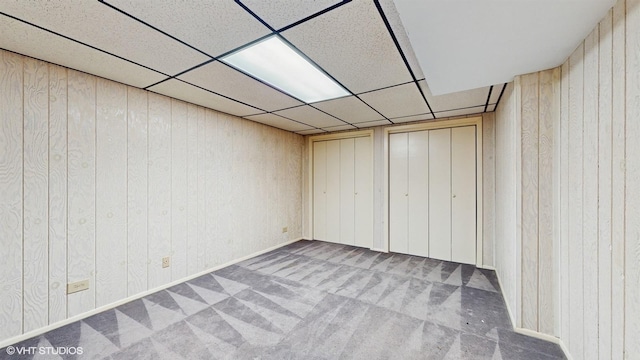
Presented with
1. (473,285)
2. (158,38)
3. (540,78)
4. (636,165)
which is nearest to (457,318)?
(473,285)

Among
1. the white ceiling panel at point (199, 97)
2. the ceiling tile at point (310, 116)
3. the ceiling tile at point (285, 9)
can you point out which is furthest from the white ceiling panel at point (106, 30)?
the ceiling tile at point (310, 116)

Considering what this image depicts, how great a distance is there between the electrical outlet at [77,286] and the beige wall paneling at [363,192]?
3797 mm

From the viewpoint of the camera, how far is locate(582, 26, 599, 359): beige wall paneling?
51.6 inches

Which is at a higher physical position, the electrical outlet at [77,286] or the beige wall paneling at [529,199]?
the beige wall paneling at [529,199]

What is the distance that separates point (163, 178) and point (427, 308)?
3.28 m

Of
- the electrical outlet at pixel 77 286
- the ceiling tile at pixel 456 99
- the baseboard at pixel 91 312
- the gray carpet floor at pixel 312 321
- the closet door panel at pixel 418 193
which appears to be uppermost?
the ceiling tile at pixel 456 99

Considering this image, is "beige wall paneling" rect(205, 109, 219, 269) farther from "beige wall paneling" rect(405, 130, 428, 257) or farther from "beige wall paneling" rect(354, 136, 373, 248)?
"beige wall paneling" rect(405, 130, 428, 257)

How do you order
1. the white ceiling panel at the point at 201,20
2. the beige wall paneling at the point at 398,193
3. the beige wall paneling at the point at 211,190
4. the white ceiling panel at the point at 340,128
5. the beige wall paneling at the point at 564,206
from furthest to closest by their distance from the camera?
the white ceiling panel at the point at 340,128 < the beige wall paneling at the point at 398,193 < the beige wall paneling at the point at 211,190 < the beige wall paneling at the point at 564,206 < the white ceiling panel at the point at 201,20

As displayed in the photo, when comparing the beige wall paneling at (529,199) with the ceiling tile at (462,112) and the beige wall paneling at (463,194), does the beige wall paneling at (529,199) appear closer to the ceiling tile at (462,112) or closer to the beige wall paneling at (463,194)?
the ceiling tile at (462,112)

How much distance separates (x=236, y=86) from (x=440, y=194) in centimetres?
338

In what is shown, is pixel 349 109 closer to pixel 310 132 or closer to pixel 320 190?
pixel 310 132

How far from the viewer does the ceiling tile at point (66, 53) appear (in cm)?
156

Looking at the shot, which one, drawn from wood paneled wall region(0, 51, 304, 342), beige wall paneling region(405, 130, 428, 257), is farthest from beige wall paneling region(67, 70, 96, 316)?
beige wall paneling region(405, 130, 428, 257)

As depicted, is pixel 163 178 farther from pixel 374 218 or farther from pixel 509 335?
pixel 509 335
